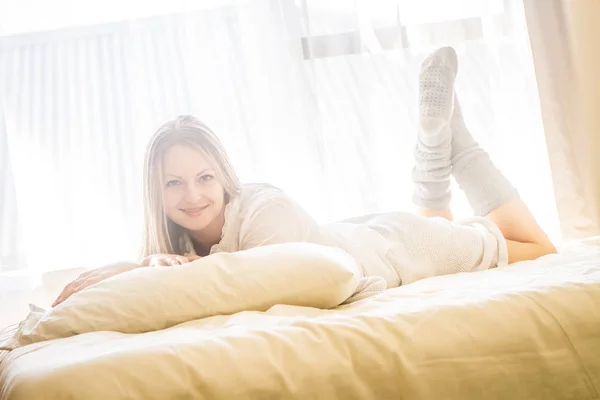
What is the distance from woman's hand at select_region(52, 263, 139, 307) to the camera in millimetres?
1447

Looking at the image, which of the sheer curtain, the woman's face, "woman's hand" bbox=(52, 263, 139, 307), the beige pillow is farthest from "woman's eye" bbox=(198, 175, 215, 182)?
the beige pillow

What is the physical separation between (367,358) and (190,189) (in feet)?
3.55

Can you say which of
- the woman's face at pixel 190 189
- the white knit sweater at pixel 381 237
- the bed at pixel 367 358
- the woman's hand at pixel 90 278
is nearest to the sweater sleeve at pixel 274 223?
the white knit sweater at pixel 381 237

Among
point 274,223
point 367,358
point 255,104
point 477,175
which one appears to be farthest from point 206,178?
point 367,358

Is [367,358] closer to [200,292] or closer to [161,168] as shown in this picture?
[200,292]

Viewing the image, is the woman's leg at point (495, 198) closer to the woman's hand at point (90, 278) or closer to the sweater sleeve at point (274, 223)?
the sweater sleeve at point (274, 223)

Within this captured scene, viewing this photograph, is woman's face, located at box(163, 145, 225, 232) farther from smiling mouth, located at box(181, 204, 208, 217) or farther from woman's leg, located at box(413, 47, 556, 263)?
woman's leg, located at box(413, 47, 556, 263)

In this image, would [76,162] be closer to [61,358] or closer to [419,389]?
[61,358]

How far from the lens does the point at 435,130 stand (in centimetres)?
219

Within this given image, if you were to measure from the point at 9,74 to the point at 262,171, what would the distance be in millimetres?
958

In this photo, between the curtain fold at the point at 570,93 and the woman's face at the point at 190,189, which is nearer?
the woman's face at the point at 190,189

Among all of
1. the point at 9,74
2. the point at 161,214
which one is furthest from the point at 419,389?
the point at 9,74

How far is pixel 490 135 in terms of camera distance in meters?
2.53

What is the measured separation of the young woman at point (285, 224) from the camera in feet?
5.62
